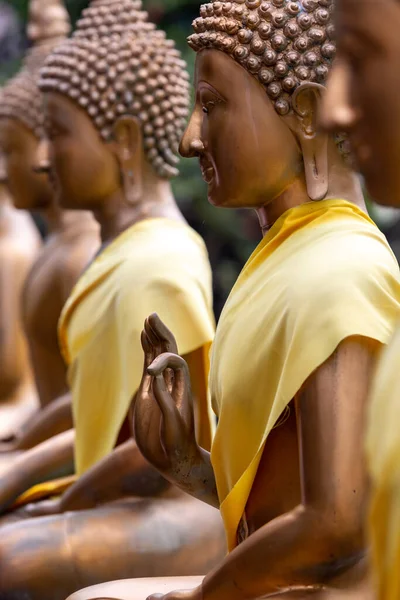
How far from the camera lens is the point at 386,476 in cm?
169

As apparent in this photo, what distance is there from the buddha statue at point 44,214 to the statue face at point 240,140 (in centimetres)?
157

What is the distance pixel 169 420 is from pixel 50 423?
6.26 feet

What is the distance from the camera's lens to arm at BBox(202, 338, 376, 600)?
90.1 inches

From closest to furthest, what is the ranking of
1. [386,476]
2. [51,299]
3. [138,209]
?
[386,476]
[138,209]
[51,299]

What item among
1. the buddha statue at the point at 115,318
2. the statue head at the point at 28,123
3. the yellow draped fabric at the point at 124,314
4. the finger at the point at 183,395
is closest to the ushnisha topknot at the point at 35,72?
the statue head at the point at 28,123

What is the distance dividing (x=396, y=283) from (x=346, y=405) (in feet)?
0.91

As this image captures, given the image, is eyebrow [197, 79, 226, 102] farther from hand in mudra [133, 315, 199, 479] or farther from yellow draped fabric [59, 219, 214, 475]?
yellow draped fabric [59, 219, 214, 475]

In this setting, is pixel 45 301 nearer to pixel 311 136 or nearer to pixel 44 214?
pixel 44 214

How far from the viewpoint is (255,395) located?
251cm

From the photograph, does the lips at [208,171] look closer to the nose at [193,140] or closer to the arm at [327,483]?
the nose at [193,140]

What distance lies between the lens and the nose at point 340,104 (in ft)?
6.15

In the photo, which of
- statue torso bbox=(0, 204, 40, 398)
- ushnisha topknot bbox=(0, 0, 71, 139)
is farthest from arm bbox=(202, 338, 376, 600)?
statue torso bbox=(0, 204, 40, 398)

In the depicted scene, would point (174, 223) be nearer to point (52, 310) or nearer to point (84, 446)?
point (84, 446)

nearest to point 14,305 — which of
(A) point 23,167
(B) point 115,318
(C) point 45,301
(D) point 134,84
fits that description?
(A) point 23,167
